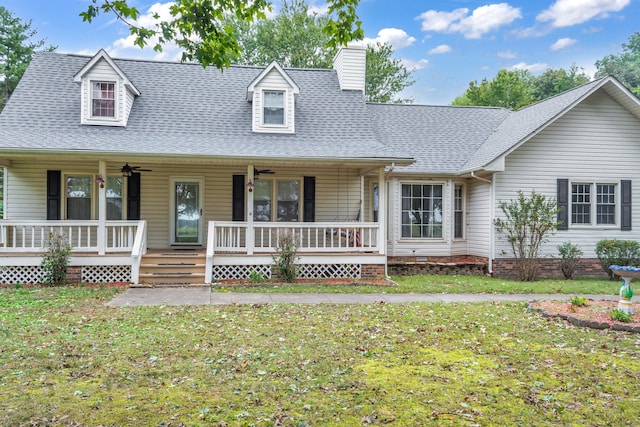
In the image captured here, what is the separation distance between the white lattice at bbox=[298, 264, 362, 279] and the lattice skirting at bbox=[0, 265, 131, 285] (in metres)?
4.61

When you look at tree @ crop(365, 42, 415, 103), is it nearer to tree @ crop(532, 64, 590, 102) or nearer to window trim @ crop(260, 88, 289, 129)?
tree @ crop(532, 64, 590, 102)

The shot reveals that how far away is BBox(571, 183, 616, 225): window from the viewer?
1499cm

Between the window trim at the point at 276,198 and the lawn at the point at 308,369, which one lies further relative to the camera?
the window trim at the point at 276,198

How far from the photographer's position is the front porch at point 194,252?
11859 millimetres

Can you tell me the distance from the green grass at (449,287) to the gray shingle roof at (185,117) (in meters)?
3.31

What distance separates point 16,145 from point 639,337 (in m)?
13.1

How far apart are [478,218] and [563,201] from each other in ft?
8.31

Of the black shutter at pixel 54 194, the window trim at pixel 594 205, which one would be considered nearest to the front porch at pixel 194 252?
the black shutter at pixel 54 194

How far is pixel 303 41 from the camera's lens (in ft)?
113

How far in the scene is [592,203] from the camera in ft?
49.2

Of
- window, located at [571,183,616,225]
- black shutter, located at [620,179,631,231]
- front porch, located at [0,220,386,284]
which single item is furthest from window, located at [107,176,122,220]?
black shutter, located at [620,179,631,231]

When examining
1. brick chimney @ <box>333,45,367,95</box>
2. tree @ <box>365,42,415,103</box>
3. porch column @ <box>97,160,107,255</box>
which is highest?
tree @ <box>365,42,415,103</box>

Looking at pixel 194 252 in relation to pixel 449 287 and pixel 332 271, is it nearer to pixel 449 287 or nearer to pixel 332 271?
pixel 332 271

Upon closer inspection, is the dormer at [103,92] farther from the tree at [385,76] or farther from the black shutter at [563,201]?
the tree at [385,76]
